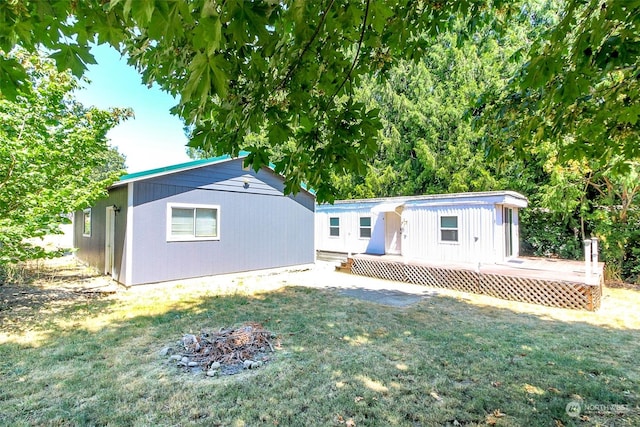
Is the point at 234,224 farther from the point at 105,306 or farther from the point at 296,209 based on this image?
the point at 105,306

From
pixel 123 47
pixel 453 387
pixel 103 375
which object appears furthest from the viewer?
pixel 103 375

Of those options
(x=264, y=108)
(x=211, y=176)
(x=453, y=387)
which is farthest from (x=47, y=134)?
(x=453, y=387)

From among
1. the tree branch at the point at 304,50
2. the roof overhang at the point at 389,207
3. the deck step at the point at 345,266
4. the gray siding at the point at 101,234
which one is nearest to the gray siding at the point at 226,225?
the gray siding at the point at 101,234

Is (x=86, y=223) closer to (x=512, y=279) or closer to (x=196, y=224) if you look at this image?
(x=196, y=224)

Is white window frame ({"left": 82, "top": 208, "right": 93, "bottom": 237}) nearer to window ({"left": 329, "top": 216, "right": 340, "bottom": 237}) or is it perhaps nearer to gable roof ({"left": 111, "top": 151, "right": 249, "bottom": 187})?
gable roof ({"left": 111, "top": 151, "right": 249, "bottom": 187})

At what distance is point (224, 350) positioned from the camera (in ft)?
13.0

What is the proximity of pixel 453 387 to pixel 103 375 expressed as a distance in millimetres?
3678

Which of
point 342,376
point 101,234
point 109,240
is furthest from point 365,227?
point 342,376

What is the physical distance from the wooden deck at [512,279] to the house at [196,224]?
301 centimetres

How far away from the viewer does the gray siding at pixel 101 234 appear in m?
7.82

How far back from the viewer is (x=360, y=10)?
1866 mm

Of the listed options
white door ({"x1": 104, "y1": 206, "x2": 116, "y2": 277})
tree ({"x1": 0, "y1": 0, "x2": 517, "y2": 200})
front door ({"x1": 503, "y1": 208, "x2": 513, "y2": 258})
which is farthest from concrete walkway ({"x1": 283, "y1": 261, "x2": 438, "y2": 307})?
tree ({"x1": 0, "y1": 0, "x2": 517, "y2": 200})

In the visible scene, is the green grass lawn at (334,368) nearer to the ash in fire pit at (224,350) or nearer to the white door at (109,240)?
the ash in fire pit at (224,350)

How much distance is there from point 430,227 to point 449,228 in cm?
63
